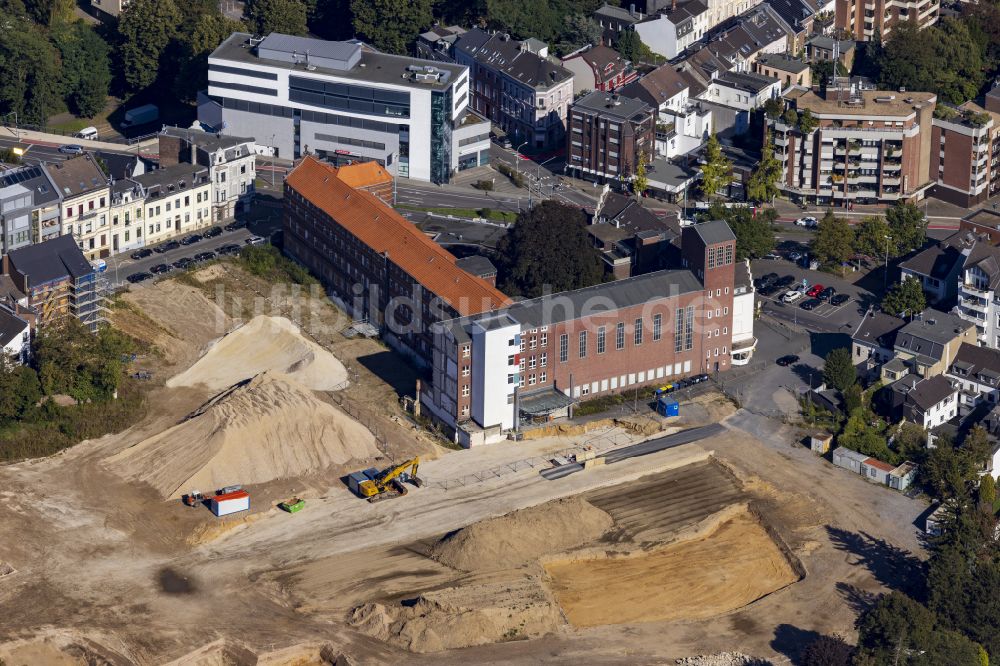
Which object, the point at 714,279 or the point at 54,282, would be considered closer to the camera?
the point at 54,282

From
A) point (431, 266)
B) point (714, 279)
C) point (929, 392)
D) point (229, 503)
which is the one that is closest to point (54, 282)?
point (229, 503)

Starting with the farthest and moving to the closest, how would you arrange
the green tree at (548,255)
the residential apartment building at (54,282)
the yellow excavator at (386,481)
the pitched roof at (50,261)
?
the green tree at (548,255) → the pitched roof at (50,261) → the residential apartment building at (54,282) → the yellow excavator at (386,481)

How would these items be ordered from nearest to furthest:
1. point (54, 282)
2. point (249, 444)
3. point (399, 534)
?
point (399, 534) → point (249, 444) → point (54, 282)

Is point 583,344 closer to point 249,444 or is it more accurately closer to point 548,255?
point 548,255

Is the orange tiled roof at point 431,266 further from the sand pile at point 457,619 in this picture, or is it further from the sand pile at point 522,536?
the sand pile at point 457,619

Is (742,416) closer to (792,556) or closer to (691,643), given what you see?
(792,556)

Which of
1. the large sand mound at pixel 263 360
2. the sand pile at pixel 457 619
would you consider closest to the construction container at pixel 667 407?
the large sand mound at pixel 263 360
